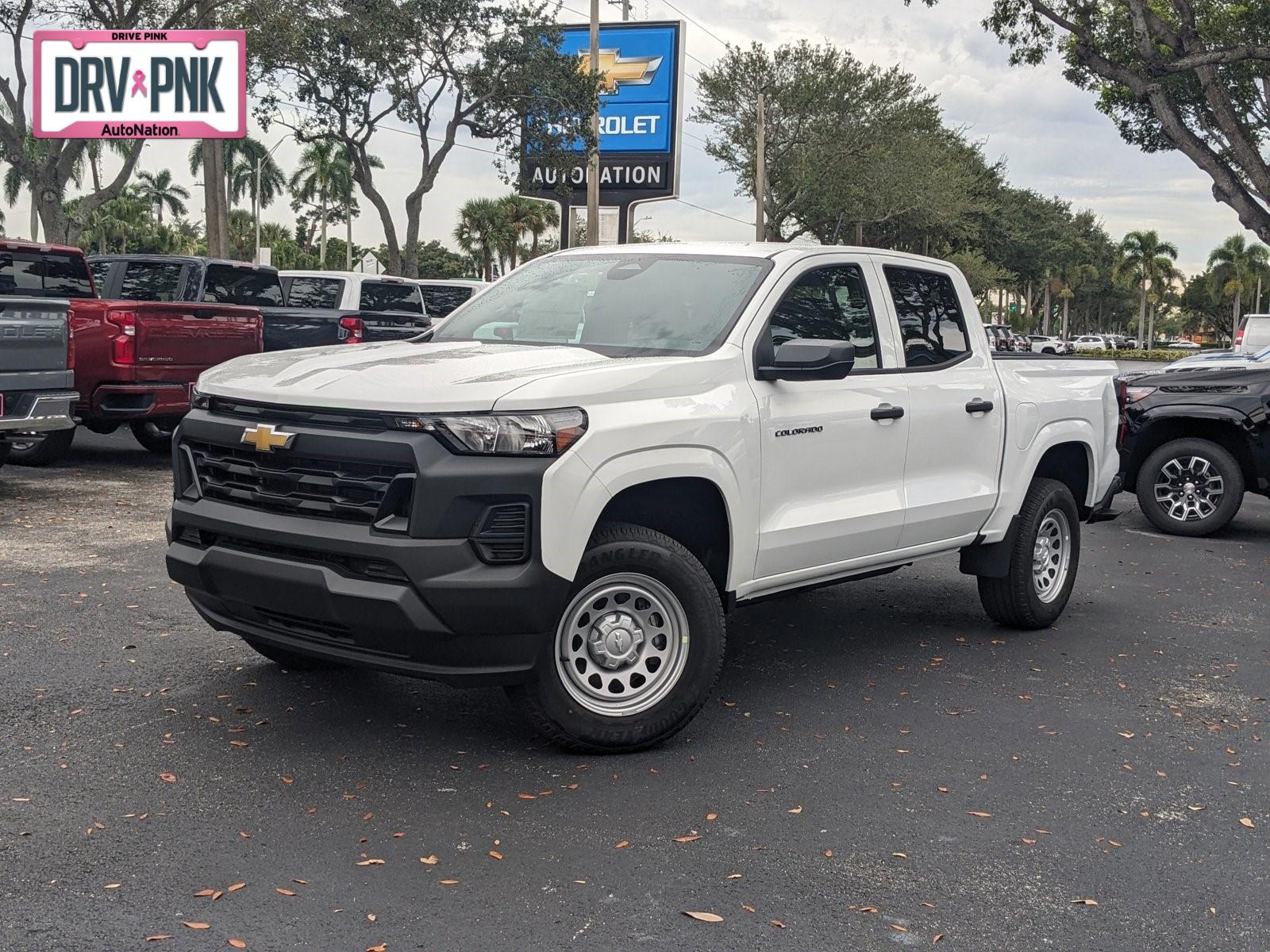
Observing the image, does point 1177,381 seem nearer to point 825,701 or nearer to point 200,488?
point 825,701

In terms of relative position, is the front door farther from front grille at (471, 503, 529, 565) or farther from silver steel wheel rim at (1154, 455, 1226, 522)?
silver steel wheel rim at (1154, 455, 1226, 522)

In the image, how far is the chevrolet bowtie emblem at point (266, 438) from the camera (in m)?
4.66

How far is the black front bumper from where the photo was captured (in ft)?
14.3

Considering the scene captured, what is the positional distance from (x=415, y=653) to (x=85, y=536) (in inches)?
219

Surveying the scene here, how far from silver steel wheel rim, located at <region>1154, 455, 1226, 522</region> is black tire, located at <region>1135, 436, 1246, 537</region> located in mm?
11

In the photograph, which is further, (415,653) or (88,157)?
(88,157)

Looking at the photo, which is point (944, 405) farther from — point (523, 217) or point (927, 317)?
point (523, 217)

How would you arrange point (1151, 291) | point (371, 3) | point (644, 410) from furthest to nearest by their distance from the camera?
1. point (1151, 291)
2. point (371, 3)
3. point (644, 410)

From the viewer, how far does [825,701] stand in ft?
18.8

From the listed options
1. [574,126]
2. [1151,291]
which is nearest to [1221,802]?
[574,126]

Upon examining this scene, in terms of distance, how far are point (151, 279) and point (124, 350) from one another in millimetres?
2276

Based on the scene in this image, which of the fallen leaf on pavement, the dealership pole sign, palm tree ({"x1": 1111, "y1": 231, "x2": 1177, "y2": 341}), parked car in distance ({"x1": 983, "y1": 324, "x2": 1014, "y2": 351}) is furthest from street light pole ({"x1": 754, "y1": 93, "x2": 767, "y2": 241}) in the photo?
palm tree ({"x1": 1111, "y1": 231, "x2": 1177, "y2": 341})

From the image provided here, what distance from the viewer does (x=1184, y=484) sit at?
36.8 feet

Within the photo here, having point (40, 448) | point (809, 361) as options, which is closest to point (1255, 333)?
point (40, 448)
